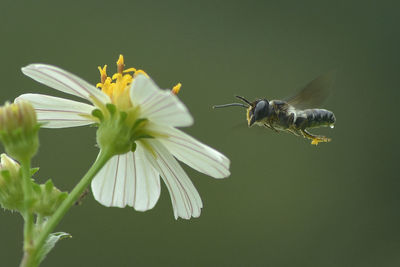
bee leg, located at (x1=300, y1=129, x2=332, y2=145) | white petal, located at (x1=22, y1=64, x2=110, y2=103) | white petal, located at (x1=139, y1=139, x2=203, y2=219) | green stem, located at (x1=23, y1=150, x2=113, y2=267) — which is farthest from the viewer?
bee leg, located at (x1=300, y1=129, x2=332, y2=145)

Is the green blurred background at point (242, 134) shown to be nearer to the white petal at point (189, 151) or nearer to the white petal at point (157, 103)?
the white petal at point (189, 151)

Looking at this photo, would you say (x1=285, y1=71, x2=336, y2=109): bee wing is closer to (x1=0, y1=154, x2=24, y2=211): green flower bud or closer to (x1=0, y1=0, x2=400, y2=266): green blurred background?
(x1=0, y1=154, x2=24, y2=211): green flower bud

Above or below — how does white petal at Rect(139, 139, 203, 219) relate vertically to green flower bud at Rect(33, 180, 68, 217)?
above

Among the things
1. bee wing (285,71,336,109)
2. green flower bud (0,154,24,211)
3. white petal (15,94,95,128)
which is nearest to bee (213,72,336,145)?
bee wing (285,71,336,109)

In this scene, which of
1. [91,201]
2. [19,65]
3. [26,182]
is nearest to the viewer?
[26,182]

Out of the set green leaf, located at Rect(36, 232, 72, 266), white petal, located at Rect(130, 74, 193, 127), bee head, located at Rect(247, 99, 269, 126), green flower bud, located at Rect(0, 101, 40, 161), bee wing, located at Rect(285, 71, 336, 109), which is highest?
bee wing, located at Rect(285, 71, 336, 109)

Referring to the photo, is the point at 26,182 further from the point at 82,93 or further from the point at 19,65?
the point at 19,65

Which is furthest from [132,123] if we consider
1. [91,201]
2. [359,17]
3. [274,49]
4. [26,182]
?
[359,17]
